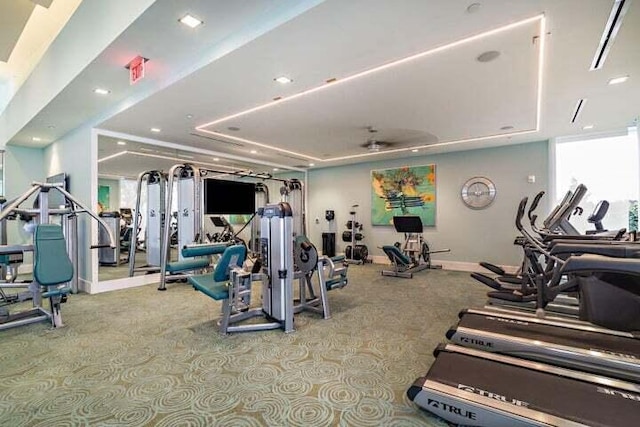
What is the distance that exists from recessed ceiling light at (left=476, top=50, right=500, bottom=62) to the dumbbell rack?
5.30m

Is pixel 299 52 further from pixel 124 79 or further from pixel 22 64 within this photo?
pixel 22 64

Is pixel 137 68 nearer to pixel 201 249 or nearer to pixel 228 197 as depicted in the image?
pixel 201 249

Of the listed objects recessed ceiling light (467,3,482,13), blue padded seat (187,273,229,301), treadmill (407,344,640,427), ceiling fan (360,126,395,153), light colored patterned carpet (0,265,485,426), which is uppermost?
recessed ceiling light (467,3,482,13)

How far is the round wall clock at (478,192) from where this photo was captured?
6.47 metres

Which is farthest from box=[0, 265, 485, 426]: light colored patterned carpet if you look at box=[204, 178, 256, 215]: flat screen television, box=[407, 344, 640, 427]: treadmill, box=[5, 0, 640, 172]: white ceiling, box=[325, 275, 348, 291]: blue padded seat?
box=[5, 0, 640, 172]: white ceiling

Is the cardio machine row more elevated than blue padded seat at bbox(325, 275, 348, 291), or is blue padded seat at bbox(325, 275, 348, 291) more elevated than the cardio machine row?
blue padded seat at bbox(325, 275, 348, 291)

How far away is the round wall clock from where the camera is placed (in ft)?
21.2

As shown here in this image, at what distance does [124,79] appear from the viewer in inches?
Result: 135

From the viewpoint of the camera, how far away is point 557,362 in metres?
2.12

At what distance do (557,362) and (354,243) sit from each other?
18.9 feet

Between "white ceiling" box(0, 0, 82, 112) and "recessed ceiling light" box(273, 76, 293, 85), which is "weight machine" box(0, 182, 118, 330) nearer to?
"white ceiling" box(0, 0, 82, 112)

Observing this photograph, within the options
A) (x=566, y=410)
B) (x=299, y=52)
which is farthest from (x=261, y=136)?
(x=566, y=410)

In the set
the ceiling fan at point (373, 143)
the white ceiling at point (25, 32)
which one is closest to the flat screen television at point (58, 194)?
the white ceiling at point (25, 32)

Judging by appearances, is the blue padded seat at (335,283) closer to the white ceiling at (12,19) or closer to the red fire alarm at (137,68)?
the red fire alarm at (137,68)
